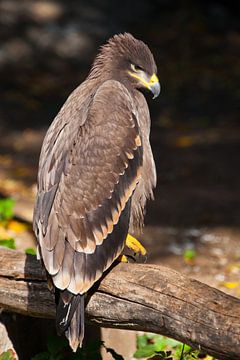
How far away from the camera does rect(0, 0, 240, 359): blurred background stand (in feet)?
24.2

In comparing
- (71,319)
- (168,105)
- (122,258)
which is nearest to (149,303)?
(71,319)

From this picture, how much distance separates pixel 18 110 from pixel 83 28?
9.66ft

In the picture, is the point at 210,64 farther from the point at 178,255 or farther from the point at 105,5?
the point at 178,255

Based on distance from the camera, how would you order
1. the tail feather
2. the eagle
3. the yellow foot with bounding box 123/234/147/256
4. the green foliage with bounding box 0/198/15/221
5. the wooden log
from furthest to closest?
1. the green foliage with bounding box 0/198/15/221
2. the yellow foot with bounding box 123/234/147/256
3. the eagle
4. the tail feather
5. the wooden log

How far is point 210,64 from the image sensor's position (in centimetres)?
1248

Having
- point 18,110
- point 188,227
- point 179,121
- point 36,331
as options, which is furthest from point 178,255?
point 18,110

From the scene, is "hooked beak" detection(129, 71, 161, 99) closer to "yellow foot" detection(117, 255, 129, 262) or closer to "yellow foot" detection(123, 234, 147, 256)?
"yellow foot" detection(123, 234, 147, 256)

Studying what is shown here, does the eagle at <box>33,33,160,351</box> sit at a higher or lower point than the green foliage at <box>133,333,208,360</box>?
higher

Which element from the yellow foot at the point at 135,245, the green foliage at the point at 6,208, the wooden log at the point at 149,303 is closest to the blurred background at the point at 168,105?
the green foliage at the point at 6,208

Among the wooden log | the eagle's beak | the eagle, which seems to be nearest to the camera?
the wooden log

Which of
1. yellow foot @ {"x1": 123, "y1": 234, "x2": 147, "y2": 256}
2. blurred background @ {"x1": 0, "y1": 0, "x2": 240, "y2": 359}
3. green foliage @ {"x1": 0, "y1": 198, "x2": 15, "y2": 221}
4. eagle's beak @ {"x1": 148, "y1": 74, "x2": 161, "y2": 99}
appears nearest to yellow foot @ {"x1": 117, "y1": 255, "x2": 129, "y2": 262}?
yellow foot @ {"x1": 123, "y1": 234, "x2": 147, "y2": 256}

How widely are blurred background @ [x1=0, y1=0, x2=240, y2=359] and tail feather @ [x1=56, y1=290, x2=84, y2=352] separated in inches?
94.9

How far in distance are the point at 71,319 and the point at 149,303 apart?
37 centimetres

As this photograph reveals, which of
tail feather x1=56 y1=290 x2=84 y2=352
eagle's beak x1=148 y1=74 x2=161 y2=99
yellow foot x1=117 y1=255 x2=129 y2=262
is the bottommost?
tail feather x1=56 y1=290 x2=84 y2=352
